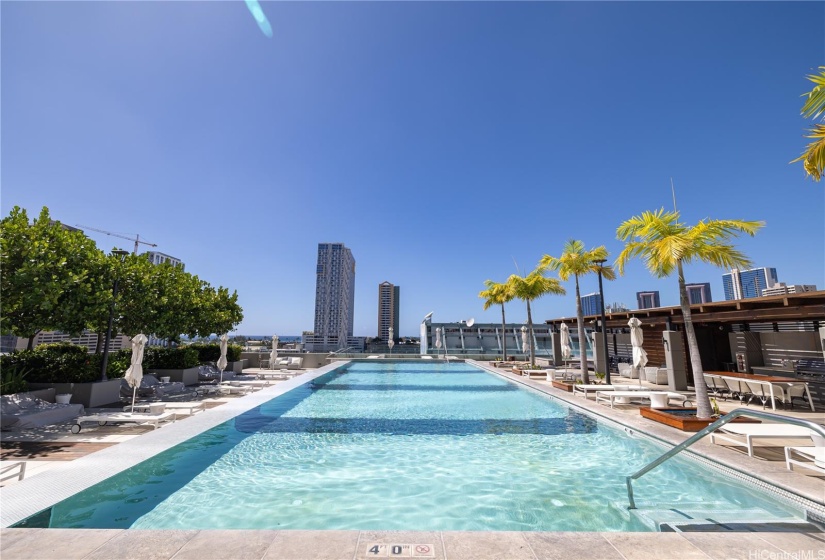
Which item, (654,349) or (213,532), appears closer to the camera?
(213,532)

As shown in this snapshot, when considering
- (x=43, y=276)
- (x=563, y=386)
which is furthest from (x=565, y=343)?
(x=43, y=276)

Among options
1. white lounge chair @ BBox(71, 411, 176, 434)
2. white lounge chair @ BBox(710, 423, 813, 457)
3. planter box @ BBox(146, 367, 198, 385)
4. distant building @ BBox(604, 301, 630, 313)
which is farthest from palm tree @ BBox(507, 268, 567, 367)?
white lounge chair @ BBox(71, 411, 176, 434)

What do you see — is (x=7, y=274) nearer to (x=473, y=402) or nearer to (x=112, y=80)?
(x=112, y=80)

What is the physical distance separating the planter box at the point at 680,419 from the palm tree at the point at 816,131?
4.85 metres

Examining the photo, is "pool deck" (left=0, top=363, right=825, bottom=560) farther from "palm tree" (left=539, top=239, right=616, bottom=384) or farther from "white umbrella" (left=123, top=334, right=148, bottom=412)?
"palm tree" (left=539, top=239, right=616, bottom=384)

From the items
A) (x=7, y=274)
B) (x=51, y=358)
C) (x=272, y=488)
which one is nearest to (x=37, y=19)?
(x=7, y=274)

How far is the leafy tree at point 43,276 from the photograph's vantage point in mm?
8227

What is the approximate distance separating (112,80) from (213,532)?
48.5ft

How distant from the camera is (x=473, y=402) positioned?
41.1 feet

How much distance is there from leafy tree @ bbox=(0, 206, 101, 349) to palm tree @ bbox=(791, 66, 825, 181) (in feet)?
51.4

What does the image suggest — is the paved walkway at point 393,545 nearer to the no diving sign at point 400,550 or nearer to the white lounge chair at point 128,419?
the no diving sign at point 400,550

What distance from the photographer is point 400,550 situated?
9.53ft

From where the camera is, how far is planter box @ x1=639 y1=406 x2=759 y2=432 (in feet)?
23.3

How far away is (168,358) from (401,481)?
1409 centimetres
